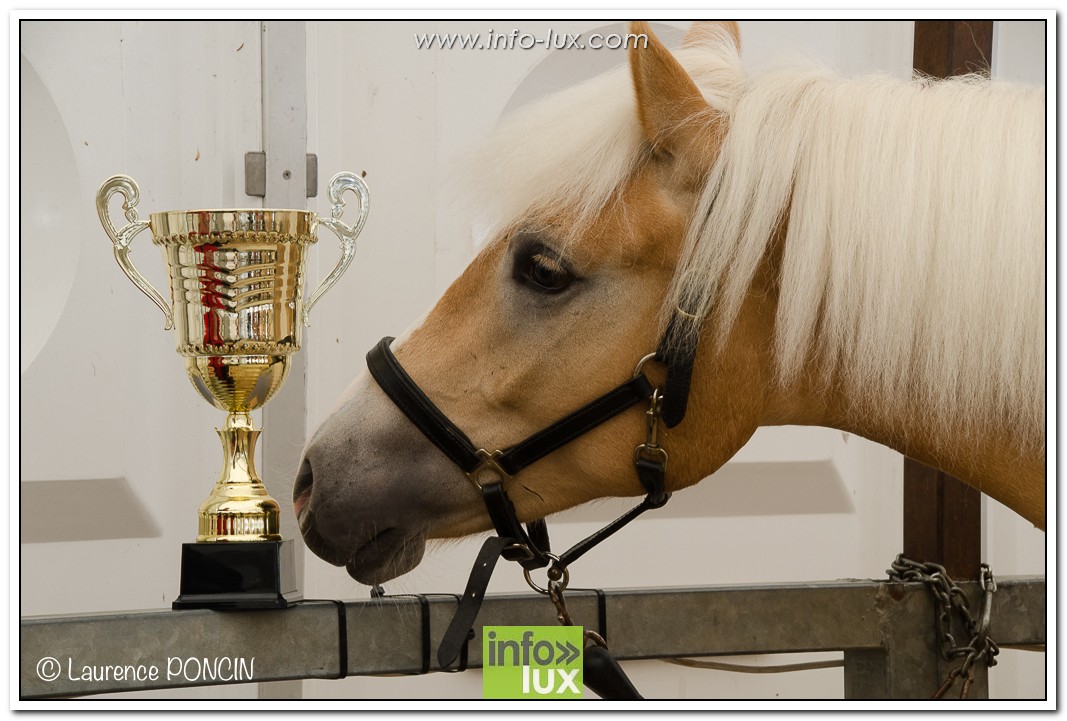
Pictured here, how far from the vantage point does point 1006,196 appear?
0.73 m

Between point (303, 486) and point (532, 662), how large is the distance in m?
0.27

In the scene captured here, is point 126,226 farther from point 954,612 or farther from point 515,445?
point 954,612

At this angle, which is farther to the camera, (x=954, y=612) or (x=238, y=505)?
(x=954, y=612)

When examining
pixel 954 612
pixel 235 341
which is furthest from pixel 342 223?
pixel 954 612

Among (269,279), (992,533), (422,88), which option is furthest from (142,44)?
(992,533)

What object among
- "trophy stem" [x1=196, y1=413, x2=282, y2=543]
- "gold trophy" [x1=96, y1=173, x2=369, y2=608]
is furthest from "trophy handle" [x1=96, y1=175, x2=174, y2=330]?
"trophy stem" [x1=196, y1=413, x2=282, y2=543]

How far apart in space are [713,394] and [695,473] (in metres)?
0.08

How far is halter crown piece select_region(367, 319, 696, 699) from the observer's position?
79 centimetres

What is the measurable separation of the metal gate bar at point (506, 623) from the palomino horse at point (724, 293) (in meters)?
0.07

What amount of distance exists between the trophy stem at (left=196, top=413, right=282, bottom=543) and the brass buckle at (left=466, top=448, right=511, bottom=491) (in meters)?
0.19

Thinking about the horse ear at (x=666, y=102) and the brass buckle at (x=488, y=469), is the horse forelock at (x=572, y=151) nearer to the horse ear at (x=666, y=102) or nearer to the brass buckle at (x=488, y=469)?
the horse ear at (x=666, y=102)

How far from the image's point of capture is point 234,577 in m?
0.82
